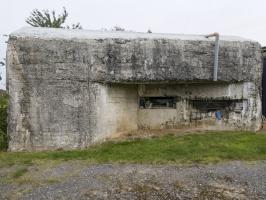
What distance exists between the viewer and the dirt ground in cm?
592

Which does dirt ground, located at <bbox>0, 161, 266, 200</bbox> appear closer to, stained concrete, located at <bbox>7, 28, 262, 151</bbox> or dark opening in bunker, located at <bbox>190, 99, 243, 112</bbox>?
stained concrete, located at <bbox>7, 28, 262, 151</bbox>

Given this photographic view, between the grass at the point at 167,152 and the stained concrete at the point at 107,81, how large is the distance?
49 cm

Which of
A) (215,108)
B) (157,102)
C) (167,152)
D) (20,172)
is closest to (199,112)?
(215,108)

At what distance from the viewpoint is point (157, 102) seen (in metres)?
9.92

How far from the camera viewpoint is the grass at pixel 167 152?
7.68 metres

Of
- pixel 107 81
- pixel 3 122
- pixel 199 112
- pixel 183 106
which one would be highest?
pixel 107 81

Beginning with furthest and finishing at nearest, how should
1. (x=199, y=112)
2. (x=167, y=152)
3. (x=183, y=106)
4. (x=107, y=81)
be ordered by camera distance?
(x=199, y=112), (x=183, y=106), (x=107, y=81), (x=167, y=152)

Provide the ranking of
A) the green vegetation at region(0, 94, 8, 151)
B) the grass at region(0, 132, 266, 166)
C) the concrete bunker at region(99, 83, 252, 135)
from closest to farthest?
the grass at region(0, 132, 266, 166) < the green vegetation at region(0, 94, 8, 151) < the concrete bunker at region(99, 83, 252, 135)

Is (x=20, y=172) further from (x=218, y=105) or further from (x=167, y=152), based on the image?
(x=218, y=105)

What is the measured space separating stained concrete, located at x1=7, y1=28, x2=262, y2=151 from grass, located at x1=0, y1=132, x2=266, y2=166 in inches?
19.4

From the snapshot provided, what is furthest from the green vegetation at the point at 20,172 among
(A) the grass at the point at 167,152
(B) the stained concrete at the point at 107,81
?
(B) the stained concrete at the point at 107,81

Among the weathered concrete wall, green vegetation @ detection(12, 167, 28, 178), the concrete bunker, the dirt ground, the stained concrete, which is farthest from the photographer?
the weathered concrete wall

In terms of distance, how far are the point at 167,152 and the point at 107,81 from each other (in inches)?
76.3

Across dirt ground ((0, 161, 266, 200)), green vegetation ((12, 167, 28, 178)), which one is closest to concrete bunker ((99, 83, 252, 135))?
dirt ground ((0, 161, 266, 200))
